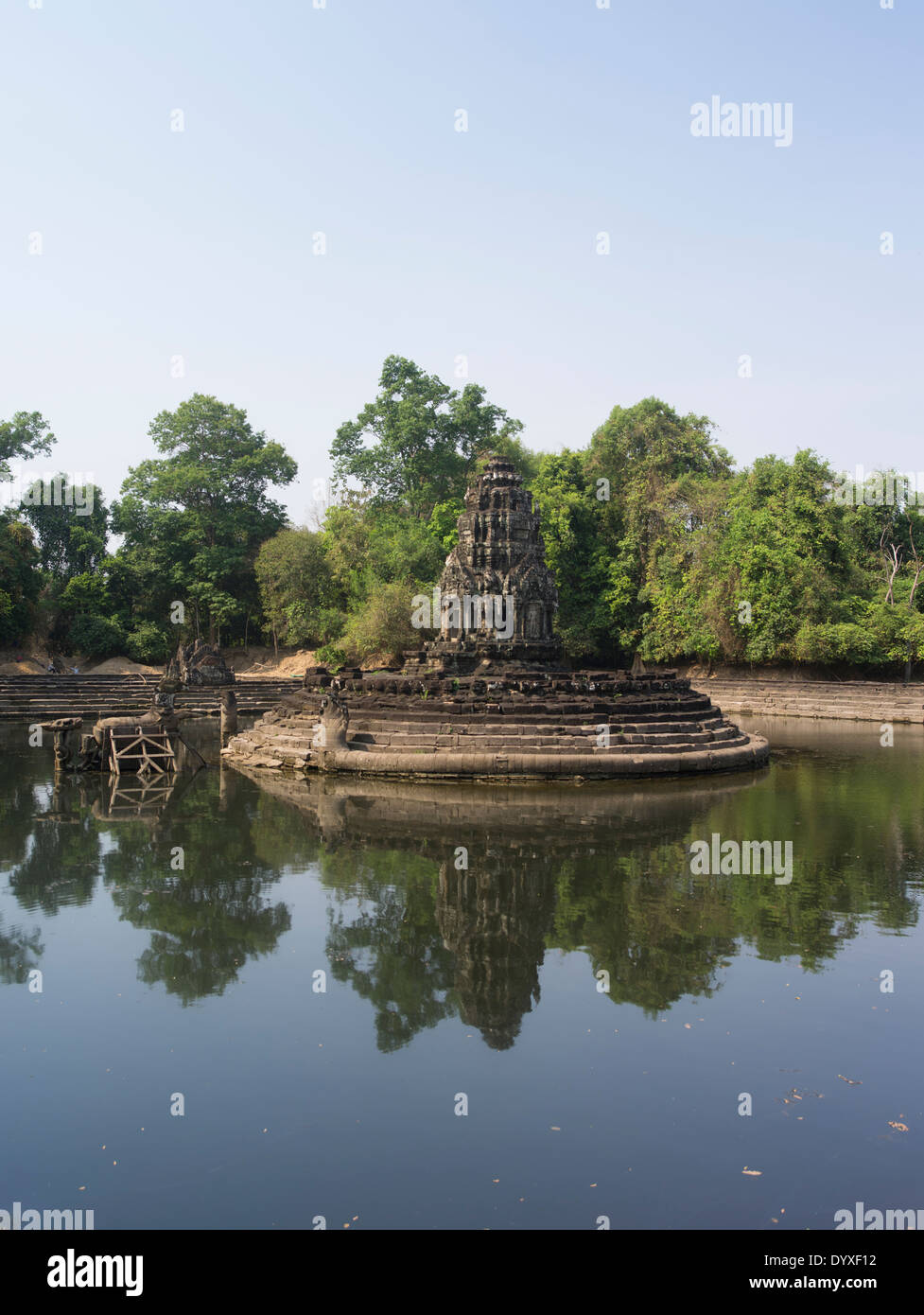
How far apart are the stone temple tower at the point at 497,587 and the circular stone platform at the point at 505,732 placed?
1713mm

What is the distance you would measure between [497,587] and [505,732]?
5.73 meters

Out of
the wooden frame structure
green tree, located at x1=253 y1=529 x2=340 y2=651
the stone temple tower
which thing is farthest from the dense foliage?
the wooden frame structure

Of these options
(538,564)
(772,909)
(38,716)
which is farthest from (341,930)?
(38,716)

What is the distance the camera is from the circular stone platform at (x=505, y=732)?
57.4ft

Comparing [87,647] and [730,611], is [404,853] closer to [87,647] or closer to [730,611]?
[730,611]

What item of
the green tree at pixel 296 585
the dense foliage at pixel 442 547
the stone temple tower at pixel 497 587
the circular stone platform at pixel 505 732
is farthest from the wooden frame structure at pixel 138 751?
the green tree at pixel 296 585

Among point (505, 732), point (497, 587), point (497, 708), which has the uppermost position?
point (497, 587)

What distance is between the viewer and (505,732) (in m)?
18.2

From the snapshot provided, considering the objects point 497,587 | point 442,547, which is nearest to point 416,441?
point 442,547

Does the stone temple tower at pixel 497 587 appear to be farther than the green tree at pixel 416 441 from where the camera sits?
No

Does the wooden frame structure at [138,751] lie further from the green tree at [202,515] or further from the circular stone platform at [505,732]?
the green tree at [202,515]

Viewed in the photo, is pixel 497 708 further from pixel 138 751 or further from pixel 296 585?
pixel 296 585

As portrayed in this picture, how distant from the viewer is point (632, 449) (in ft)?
145

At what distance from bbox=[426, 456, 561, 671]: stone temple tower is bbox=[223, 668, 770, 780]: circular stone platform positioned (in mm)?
1713
